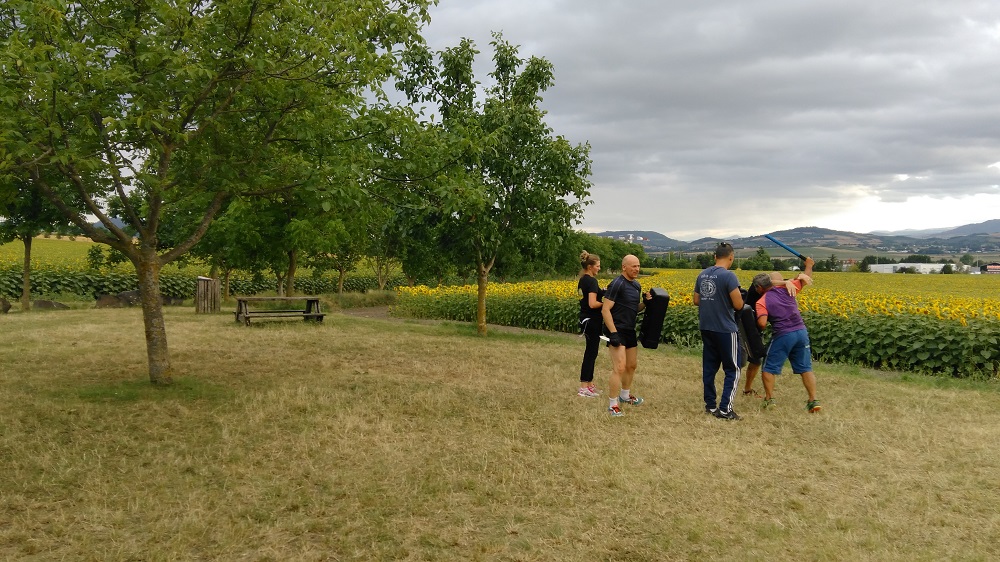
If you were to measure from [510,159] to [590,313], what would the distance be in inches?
280

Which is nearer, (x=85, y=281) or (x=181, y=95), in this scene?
(x=181, y=95)

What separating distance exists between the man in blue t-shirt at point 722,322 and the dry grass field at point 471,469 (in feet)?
1.06

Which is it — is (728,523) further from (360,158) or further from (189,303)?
(189,303)

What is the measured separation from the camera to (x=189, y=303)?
86.3ft

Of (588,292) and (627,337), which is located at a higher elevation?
(588,292)

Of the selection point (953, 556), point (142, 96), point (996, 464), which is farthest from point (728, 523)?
point (142, 96)

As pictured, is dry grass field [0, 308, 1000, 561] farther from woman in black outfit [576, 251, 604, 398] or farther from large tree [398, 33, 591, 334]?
large tree [398, 33, 591, 334]

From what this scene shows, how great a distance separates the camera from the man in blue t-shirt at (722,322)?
718cm

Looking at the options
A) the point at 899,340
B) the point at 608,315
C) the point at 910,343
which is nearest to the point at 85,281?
the point at 608,315

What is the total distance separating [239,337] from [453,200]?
804 centimetres

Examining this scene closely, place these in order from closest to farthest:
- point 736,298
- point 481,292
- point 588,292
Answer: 1. point 736,298
2. point 588,292
3. point 481,292

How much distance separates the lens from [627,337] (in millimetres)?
7473

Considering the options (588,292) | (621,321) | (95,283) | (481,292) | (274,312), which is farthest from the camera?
(95,283)

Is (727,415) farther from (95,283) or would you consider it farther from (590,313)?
(95,283)
